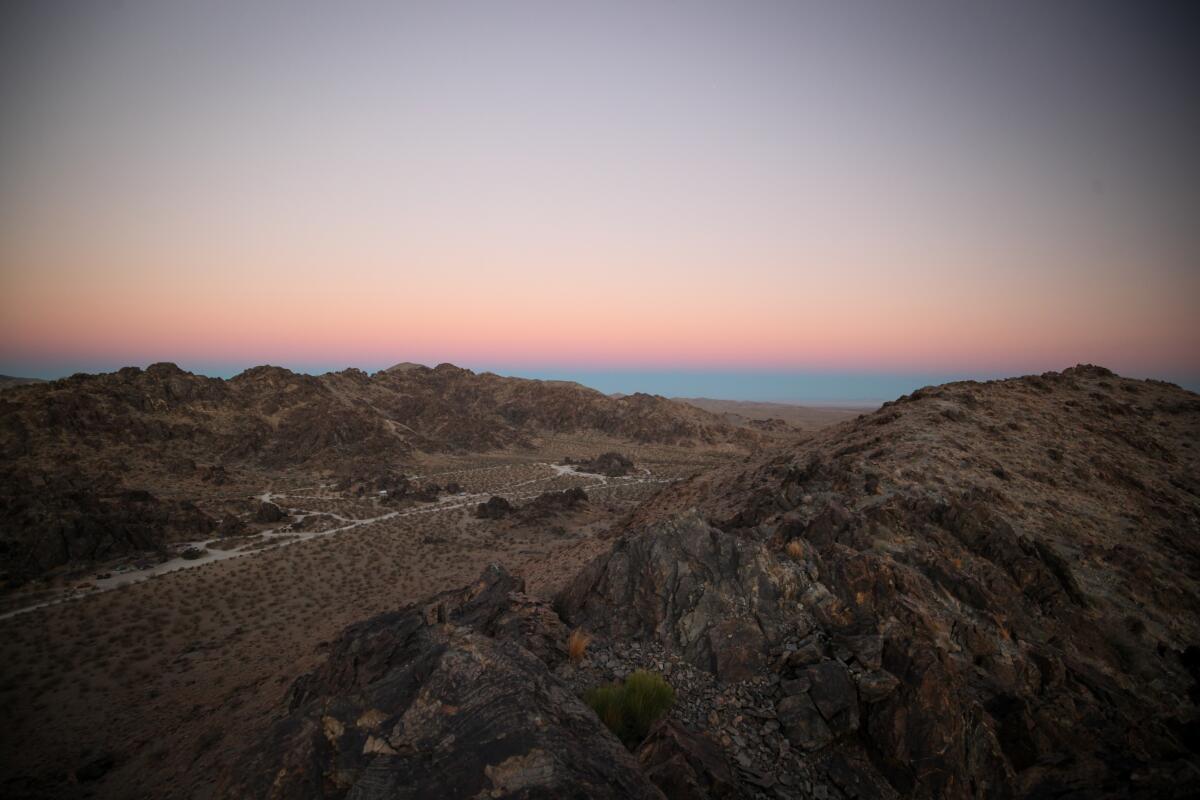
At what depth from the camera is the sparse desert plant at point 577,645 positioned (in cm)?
872

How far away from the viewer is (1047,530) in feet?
44.5

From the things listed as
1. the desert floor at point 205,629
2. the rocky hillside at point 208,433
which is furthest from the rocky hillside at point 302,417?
the desert floor at point 205,629

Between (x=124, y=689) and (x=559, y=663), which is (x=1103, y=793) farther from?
(x=124, y=689)

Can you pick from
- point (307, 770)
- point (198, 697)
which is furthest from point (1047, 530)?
point (198, 697)

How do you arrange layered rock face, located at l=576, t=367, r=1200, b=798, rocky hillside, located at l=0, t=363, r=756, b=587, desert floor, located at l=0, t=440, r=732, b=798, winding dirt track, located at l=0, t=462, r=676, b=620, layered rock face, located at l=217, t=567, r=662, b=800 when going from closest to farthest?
layered rock face, located at l=217, t=567, r=662, b=800
layered rock face, located at l=576, t=367, r=1200, b=798
desert floor, located at l=0, t=440, r=732, b=798
winding dirt track, located at l=0, t=462, r=676, b=620
rocky hillside, located at l=0, t=363, r=756, b=587

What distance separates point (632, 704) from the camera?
707 cm

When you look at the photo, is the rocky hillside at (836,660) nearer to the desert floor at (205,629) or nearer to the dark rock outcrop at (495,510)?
the desert floor at (205,629)

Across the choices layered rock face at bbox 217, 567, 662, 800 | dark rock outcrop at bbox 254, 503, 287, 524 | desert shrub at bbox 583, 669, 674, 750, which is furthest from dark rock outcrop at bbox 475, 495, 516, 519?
layered rock face at bbox 217, 567, 662, 800

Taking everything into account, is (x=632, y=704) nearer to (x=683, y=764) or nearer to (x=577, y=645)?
(x=683, y=764)

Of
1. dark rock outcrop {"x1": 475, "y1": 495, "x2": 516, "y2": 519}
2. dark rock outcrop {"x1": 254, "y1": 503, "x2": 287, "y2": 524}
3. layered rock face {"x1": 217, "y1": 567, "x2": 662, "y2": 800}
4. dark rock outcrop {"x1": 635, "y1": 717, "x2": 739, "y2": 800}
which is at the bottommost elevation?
dark rock outcrop {"x1": 475, "y1": 495, "x2": 516, "y2": 519}

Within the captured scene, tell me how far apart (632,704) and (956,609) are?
Result: 6965 mm

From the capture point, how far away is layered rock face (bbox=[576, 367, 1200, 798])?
6.71 meters

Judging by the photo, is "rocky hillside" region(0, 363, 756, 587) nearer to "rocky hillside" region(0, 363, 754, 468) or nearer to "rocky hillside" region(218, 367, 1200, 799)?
"rocky hillside" region(0, 363, 754, 468)

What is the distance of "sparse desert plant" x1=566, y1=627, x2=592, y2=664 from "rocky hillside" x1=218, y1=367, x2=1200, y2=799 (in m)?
0.18
